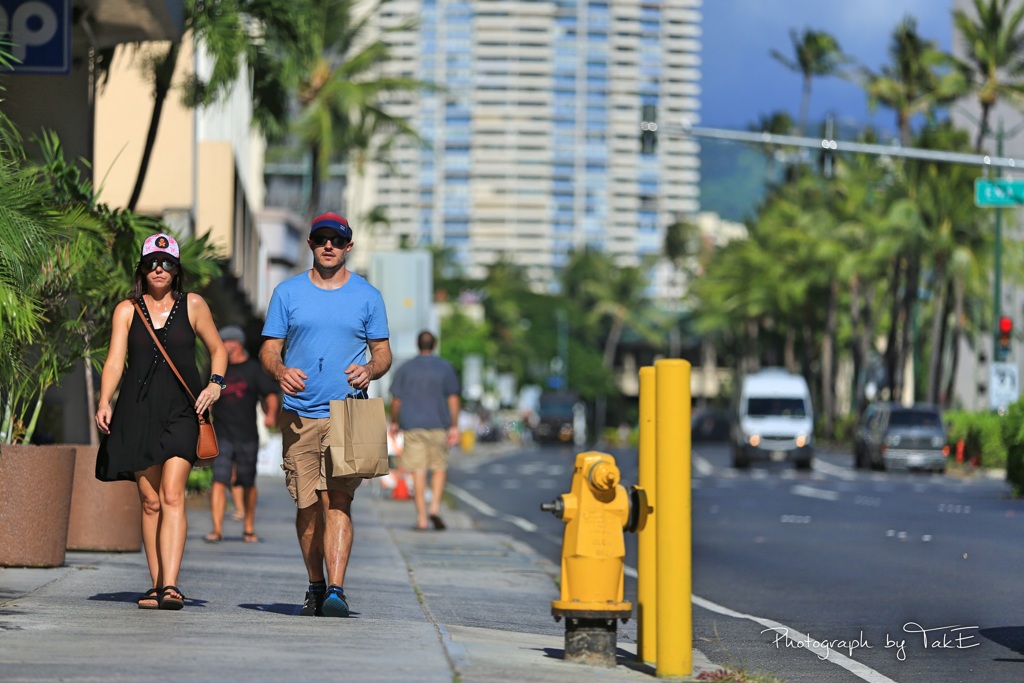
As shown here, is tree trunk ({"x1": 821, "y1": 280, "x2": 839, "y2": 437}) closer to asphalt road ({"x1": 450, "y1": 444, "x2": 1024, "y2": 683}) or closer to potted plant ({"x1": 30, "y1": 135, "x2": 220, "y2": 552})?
asphalt road ({"x1": 450, "y1": 444, "x2": 1024, "y2": 683})

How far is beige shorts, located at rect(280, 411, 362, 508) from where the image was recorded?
9.09 metres

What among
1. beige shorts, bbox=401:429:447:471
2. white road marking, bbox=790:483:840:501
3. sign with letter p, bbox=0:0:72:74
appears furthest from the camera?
white road marking, bbox=790:483:840:501

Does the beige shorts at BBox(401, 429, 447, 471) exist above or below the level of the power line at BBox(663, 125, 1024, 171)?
below

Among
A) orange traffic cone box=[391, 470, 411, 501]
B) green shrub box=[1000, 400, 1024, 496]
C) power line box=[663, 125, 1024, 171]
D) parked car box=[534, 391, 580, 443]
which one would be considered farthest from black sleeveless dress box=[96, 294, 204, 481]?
parked car box=[534, 391, 580, 443]

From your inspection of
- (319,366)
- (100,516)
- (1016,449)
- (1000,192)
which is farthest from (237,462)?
(1000,192)

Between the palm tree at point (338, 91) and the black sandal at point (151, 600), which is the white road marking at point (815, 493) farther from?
the black sandal at point (151, 600)

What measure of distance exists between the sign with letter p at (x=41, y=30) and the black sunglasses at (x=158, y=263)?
2850mm

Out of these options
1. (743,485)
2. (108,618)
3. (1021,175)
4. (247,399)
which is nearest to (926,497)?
(743,485)

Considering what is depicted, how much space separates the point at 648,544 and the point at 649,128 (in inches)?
972

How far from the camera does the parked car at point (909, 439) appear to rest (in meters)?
42.8

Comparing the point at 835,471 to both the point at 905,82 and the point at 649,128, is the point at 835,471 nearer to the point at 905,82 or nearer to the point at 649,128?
the point at 649,128

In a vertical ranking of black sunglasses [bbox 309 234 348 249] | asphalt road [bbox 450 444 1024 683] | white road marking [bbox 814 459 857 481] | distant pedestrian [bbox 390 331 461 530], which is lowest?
white road marking [bbox 814 459 857 481]

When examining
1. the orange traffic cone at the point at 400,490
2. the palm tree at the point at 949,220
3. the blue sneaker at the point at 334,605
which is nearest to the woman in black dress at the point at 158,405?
the blue sneaker at the point at 334,605

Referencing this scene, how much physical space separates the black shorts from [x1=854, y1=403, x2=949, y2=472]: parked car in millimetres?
29179
